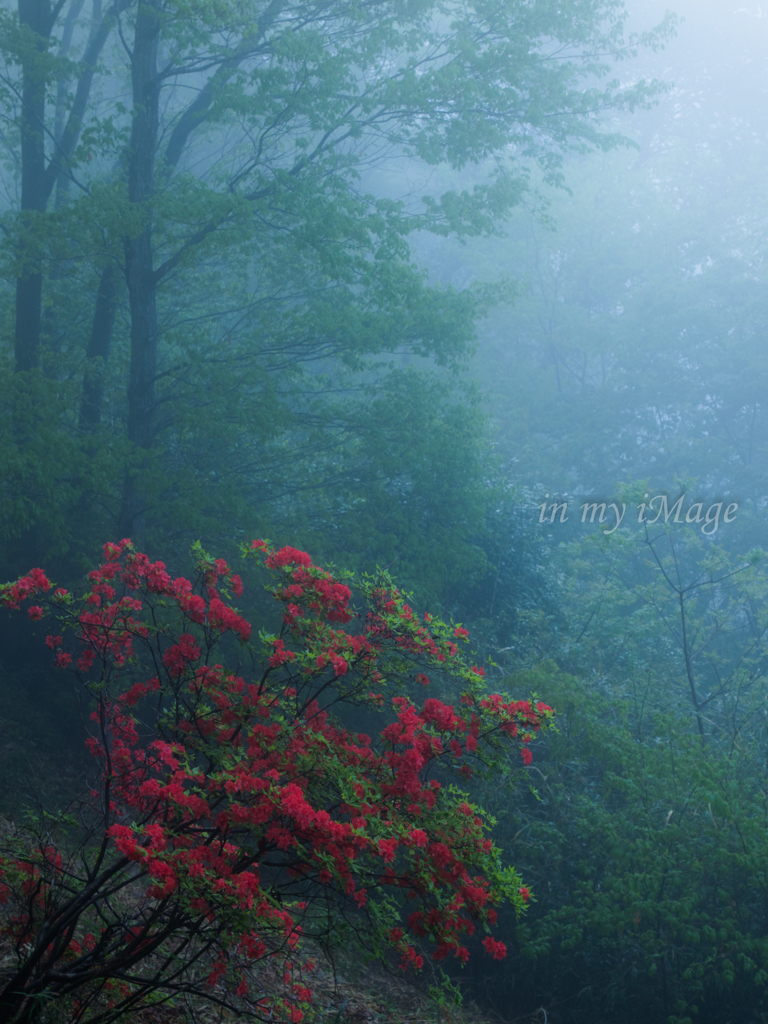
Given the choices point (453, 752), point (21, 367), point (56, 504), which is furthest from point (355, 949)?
point (21, 367)

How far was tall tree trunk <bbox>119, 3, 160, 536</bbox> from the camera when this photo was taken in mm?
7930

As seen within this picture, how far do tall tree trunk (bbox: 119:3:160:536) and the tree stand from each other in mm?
23

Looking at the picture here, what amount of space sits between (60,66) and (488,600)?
25.2 ft

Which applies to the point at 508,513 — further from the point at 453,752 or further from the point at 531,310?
the point at 531,310

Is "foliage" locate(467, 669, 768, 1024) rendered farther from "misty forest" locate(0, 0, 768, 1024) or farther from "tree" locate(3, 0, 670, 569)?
"tree" locate(3, 0, 670, 569)

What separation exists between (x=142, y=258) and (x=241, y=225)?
1.19 metres

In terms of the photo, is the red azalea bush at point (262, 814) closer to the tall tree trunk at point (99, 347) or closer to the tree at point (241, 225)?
the tree at point (241, 225)

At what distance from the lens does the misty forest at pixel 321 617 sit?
317 centimetres

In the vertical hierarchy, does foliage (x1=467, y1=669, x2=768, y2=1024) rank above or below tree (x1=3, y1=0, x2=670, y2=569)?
below

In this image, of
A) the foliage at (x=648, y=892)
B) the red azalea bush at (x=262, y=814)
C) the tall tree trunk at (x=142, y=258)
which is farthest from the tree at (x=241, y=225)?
the foliage at (x=648, y=892)

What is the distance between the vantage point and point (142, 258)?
8023 mm

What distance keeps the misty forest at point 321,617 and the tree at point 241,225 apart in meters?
0.05

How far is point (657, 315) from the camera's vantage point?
1914 cm

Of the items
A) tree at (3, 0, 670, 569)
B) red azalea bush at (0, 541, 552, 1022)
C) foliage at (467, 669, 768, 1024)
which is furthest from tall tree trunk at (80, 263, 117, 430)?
foliage at (467, 669, 768, 1024)
